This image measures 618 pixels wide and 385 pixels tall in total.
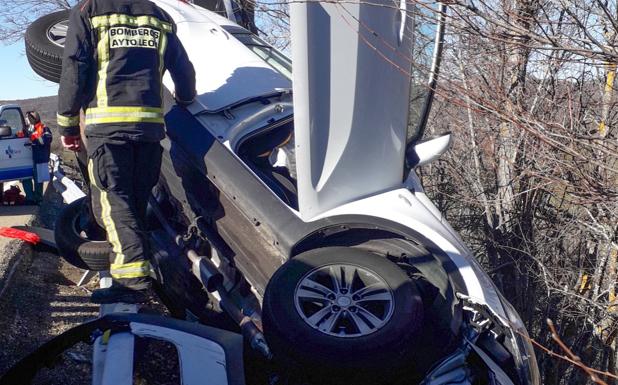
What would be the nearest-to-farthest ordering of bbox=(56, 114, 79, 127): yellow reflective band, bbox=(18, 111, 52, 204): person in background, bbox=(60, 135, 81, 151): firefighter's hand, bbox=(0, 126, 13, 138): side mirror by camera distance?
bbox=(56, 114, 79, 127): yellow reflective band
bbox=(60, 135, 81, 151): firefighter's hand
bbox=(0, 126, 13, 138): side mirror
bbox=(18, 111, 52, 204): person in background

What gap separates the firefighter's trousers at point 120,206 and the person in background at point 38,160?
5.30 meters

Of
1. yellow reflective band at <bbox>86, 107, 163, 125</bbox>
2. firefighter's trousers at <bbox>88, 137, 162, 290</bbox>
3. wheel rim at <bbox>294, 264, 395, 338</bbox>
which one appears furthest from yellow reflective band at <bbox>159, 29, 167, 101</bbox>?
wheel rim at <bbox>294, 264, 395, 338</bbox>

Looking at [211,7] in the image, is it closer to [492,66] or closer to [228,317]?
[492,66]

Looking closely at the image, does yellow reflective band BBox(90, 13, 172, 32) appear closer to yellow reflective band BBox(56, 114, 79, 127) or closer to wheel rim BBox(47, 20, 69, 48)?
yellow reflective band BBox(56, 114, 79, 127)

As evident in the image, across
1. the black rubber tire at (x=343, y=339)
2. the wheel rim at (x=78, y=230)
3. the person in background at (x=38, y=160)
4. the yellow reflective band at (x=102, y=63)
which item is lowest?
the person in background at (x=38, y=160)

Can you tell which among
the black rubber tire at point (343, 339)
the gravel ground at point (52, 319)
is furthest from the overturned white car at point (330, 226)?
the gravel ground at point (52, 319)

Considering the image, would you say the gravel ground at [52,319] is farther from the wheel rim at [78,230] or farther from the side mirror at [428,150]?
the side mirror at [428,150]

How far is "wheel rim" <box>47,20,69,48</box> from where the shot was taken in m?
4.78

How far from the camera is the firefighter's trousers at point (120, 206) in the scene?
3.41 meters

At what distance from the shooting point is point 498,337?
288 centimetres

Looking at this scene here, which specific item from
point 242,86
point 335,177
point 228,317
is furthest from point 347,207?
point 242,86

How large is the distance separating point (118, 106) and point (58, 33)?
5.99ft

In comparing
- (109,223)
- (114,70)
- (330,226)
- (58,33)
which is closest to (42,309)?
(109,223)

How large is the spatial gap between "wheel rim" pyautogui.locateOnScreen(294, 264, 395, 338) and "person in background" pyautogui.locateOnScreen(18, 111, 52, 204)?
6508mm
